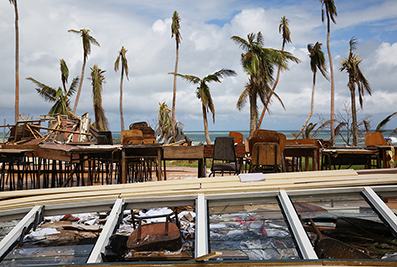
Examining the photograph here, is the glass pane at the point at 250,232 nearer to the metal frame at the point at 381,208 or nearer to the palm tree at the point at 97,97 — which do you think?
the metal frame at the point at 381,208

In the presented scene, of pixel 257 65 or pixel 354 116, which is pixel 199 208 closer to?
pixel 257 65

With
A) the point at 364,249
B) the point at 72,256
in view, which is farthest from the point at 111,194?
the point at 364,249

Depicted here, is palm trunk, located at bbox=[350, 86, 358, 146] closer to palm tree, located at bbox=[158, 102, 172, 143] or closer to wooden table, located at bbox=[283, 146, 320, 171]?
palm tree, located at bbox=[158, 102, 172, 143]

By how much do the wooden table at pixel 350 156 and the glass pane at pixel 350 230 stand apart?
5.25 metres

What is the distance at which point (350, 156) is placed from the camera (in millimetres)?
7594

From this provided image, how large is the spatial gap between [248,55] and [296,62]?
2686 mm

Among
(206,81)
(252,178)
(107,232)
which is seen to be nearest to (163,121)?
(206,81)

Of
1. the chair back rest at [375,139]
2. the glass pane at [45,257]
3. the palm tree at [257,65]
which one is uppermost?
the palm tree at [257,65]

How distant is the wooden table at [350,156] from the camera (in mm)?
7203

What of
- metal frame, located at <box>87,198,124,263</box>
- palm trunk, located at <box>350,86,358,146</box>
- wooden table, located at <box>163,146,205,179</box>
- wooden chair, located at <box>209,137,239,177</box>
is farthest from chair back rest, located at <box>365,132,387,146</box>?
palm trunk, located at <box>350,86,358,146</box>

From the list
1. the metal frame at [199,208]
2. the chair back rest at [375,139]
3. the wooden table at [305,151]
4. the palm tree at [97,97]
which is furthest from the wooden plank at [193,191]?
the palm tree at [97,97]

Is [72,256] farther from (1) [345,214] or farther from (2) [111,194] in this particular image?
(1) [345,214]

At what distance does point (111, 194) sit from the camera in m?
2.08

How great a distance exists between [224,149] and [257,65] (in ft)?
29.7
